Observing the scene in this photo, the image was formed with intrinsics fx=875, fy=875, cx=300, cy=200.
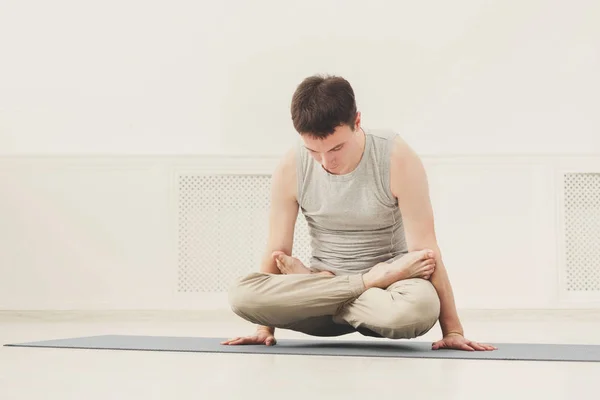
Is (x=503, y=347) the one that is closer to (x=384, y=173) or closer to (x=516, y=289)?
(x=384, y=173)

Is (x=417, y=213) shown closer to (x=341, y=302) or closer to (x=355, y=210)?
(x=355, y=210)

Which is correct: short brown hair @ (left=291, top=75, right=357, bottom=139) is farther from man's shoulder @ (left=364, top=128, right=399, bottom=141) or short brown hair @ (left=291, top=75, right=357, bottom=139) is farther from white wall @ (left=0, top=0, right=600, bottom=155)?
white wall @ (left=0, top=0, right=600, bottom=155)

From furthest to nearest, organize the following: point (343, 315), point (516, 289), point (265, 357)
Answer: point (516, 289), point (343, 315), point (265, 357)

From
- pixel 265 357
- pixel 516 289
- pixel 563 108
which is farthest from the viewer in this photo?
pixel 563 108

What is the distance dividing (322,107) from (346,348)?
0.63m

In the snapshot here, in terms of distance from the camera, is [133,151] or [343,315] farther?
[133,151]

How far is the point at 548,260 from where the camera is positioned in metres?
4.07

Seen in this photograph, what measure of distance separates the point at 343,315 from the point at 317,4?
2738 mm

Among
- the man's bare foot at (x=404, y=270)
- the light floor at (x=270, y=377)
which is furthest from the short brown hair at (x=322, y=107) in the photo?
the light floor at (x=270, y=377)

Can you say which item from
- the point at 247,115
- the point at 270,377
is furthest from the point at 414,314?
the point at 247,115

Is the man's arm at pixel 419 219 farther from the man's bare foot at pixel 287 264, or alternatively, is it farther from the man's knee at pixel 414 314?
the man's bare foot at pixel 287 264

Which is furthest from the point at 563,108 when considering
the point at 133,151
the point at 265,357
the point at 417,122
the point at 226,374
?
the point at 226,374

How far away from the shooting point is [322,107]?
6.47 feet

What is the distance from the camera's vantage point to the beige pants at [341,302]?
6.68ft
